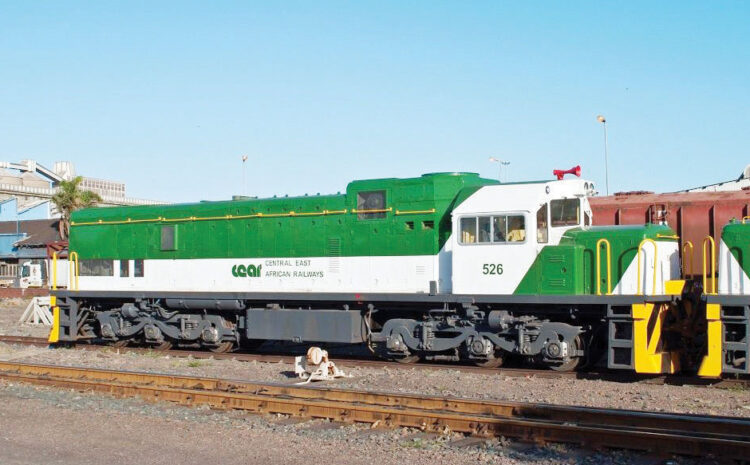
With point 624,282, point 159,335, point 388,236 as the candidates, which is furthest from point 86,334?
point 624,282

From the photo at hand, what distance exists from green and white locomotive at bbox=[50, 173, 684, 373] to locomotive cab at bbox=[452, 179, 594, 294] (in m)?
0.02

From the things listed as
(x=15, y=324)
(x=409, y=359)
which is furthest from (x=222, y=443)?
(x=15, y=324)

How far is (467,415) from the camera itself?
9.53 metres

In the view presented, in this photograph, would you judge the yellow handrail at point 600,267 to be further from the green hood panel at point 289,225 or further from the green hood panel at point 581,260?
the green hood panel at point 289,225

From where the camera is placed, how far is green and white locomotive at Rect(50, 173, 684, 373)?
1330 cm

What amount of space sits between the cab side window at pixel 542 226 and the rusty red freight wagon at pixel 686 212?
2897mm

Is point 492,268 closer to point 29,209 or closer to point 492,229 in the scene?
point 492,229

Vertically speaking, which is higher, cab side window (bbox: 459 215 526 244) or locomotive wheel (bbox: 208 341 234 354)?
cab side window (bbox: 459 215 526 244)

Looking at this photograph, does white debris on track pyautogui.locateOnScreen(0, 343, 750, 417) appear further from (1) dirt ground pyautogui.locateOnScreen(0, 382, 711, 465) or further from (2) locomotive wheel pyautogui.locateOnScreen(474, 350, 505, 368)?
(1) dirt ground pyautogui.locateOnScreen(0, 382, 711, 465)

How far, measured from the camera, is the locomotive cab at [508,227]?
13.6 meters

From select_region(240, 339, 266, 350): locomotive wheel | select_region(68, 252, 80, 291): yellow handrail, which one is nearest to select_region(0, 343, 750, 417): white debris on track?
select_region(240, 339, 266, 350): locomotive wheel

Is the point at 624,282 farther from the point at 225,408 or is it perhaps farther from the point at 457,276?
the point at 225,408

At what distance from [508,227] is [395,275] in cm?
257

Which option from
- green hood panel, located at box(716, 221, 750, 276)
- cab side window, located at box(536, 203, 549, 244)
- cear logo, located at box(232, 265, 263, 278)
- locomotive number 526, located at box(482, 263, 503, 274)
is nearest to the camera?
green hood panel, located at box(716, 221, 750, 276)
